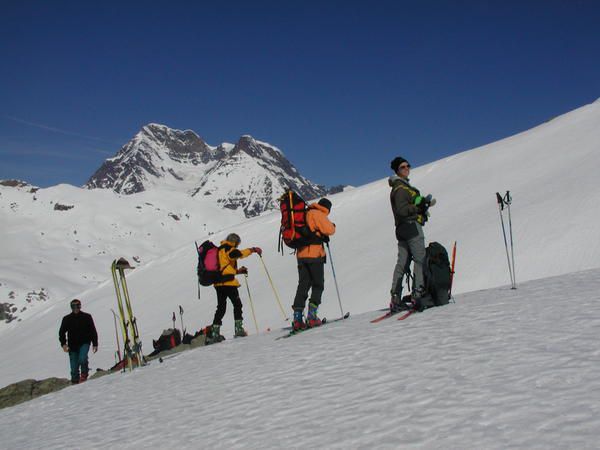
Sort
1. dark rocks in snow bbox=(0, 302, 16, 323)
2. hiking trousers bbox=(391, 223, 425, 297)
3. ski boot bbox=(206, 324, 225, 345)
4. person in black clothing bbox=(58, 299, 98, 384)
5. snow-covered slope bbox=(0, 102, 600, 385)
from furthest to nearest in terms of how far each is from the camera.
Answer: dark rocks in snow bbox=(0, 302, 16, 323) < snow-covered slope bbox=(0, 102, 600, 385) < person in black clothing bbox=(58, 299, 98, 384) < ski boot bbox=(206, 324, 225, 345) < hiking trousers bbox=(391, 223, 425, 297)

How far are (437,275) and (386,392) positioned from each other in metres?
3.59

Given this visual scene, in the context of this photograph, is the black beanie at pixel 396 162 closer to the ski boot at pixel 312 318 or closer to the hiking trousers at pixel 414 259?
the hiking trousers at pixel 414 259

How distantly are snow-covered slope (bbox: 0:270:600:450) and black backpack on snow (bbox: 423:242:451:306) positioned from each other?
0.32 meters

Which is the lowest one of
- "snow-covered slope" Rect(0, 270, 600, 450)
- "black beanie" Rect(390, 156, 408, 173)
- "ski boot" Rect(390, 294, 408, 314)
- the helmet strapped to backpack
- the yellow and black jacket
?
"snow-covered slope" Rect(0, 270, 600, 450)

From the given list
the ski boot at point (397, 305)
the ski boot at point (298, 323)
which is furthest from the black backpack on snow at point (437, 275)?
the ski boot at point (298, 323)

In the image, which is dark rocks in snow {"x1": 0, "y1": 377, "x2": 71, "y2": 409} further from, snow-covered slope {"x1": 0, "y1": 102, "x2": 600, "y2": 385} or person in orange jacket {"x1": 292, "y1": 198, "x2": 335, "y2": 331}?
person in orange jacket {"x1": 292, "y1": 198, "x2": 335, "y2": 331}

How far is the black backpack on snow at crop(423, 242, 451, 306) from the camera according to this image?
7.26 m

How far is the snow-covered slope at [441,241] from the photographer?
45.2 ft

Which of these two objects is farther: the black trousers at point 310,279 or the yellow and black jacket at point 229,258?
the yellow and black jacket at point 229,258

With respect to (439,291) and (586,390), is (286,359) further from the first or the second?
(586,390)

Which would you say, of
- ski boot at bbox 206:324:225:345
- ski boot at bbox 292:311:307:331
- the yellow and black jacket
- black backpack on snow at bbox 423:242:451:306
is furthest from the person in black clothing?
black backpack on snow at bbox 423:242:451:306

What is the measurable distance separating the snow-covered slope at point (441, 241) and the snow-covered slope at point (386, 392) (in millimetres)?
6748

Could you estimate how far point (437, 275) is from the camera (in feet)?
23.9

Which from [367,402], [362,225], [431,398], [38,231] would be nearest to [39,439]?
[367,402]
